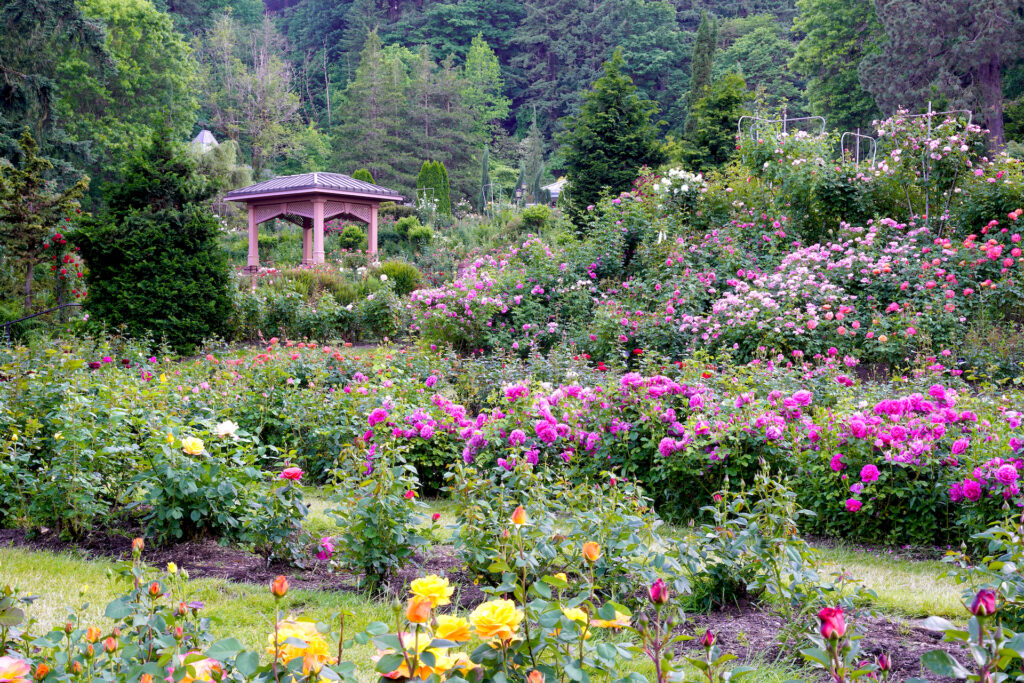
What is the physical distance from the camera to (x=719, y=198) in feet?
32.1

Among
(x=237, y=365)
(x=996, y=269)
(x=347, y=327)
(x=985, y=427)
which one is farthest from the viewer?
(x=347, y=327)

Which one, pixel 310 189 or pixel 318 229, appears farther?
pixel 318 229

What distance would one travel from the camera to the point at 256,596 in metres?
2.74

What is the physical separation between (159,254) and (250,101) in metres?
25.6

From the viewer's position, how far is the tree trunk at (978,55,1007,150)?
22.3 meters

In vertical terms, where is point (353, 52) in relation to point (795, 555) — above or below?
above

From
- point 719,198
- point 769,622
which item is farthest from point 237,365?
point 719,198

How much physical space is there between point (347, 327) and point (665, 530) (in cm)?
762

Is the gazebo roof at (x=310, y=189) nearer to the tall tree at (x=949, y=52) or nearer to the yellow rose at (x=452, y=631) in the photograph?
the yellow rose at (x=452, y=631)

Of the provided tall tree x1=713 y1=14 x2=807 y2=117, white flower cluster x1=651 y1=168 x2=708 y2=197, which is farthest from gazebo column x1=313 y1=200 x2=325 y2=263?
tall tree x1=713 y1=14 x2=807 y2=117

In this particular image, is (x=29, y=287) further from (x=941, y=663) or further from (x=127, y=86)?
(x=127, y=86)

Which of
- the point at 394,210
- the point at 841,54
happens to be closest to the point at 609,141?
the point at 394,210

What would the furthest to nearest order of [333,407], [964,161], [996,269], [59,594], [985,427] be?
1. [964,161]
2. [996,269]
3. [333,407]
4. [985,427]
5. [59,594]

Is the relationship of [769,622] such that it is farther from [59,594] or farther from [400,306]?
[400,306]
